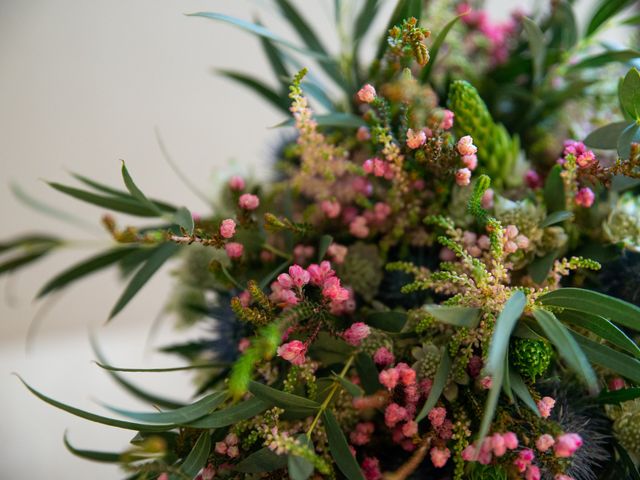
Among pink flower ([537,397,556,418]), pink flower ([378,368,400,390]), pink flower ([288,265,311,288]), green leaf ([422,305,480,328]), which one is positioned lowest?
pink flower ([537,397,556,418])

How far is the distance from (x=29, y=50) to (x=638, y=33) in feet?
3.96

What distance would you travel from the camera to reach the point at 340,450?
419 millimetres

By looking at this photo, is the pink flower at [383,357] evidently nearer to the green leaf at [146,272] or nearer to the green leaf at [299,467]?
the green leaf at [299,467]

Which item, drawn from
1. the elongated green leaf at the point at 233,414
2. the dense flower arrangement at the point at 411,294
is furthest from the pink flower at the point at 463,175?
the elongated green leaf at the point at 233,414

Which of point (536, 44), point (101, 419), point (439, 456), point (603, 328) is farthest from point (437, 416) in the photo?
point (536, 44)

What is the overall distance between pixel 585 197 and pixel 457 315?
17 centimetres

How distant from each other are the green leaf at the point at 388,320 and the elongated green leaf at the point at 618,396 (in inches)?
6.4

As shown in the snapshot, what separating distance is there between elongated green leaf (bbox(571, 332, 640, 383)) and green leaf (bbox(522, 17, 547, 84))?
0.95ft

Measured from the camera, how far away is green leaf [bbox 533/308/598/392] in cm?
35

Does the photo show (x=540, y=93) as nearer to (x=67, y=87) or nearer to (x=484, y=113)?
(x=484, y=113)

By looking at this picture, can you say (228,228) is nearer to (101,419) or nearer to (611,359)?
(101,419)

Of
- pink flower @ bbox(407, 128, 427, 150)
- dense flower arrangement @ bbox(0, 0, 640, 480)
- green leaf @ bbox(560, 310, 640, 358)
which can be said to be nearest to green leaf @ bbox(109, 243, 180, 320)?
dense flower arrangement @ bbox(0, 0, 640, 480)

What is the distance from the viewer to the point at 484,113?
506mm

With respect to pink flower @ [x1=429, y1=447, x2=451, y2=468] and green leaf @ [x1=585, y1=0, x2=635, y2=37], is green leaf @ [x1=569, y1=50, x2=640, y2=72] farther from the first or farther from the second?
pink flower @ [x1=429, y1=447, x2=451, y2=468]
